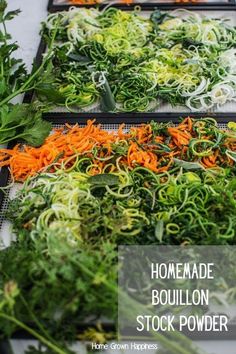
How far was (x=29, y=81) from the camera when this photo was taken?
1.75 m

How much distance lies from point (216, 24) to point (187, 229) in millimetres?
1245

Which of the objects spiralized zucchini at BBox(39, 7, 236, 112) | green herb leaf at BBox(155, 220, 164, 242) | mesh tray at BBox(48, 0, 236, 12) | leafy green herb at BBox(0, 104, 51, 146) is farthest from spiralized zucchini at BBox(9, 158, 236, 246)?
mesh tray at BBox(48, 0, 236, 12)

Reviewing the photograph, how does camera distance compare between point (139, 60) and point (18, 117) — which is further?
point (139, 60)

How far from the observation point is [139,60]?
198 centimetres

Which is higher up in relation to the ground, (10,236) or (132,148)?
(132,148)

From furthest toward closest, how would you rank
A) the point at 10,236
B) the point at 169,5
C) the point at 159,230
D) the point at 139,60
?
1. the point at 169,5
2. the point at 139,60
3. the point at 10,236
4. the point at 159,230

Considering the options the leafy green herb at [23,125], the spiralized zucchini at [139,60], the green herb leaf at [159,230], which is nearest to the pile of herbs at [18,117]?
the leafy green herb at [23,125]

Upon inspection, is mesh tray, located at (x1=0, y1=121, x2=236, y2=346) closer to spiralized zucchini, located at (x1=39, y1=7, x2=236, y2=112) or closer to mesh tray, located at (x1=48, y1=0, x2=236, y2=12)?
spiralized zucchini, located at (x1=39, y1=7, x2=236, y2=112)

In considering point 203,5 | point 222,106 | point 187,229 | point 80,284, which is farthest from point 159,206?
point 203,5

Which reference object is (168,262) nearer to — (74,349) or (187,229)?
(187,229)

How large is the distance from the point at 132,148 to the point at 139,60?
579 mm

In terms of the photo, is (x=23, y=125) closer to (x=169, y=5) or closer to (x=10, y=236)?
(x=10, y=236)

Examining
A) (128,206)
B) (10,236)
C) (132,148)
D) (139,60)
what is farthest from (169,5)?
(10,236)

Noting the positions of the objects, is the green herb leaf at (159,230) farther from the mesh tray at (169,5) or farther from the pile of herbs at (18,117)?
the mesh tray at (169,5)
